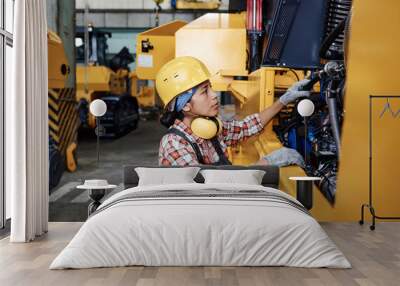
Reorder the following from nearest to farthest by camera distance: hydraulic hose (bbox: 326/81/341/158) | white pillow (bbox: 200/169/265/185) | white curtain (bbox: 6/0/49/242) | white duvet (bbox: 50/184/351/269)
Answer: white duvet (bbox: 50/184/351/269) < white curtain (bbox: 6/0/49/242) < white pillow (bbox: 200/169/265/185) < hydraulic hose (bbox: 326/81/341/158)

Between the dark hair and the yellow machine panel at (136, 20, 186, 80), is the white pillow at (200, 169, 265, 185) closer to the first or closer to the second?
the dark hair

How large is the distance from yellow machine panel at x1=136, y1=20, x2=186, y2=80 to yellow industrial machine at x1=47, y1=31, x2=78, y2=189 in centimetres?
66

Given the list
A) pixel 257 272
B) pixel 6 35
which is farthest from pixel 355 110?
pixel 6 35

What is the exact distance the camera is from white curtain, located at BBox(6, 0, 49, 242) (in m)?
4.75

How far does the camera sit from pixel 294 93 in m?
5.41

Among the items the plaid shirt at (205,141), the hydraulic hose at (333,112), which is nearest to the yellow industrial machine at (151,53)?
the plaid shirt at (205,141)

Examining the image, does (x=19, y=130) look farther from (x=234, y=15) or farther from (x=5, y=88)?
(x=234, y=15)

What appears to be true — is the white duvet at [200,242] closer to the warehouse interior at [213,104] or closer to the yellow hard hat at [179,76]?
the warehouse interior at [213,104]

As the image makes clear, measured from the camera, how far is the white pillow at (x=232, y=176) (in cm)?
509

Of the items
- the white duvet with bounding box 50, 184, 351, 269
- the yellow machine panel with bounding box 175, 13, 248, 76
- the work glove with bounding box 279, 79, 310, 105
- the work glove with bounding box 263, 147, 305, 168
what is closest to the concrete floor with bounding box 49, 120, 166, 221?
the yellow machine panel with bounding box 175, 13, 248, 76

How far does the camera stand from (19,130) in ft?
15.6

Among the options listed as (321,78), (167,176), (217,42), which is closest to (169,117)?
(167,176)

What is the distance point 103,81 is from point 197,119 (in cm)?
94

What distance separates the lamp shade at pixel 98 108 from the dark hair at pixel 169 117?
1.77 ft
